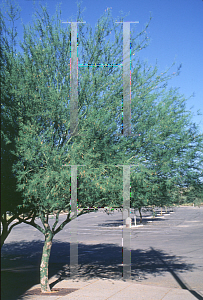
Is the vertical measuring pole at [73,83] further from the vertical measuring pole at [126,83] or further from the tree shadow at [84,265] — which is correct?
the tree shadow at [84,265]

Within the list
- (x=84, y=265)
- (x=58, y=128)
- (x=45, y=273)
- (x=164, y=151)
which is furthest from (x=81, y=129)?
(x=84, y=265)

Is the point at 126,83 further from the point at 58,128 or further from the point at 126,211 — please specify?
the point at 126,211

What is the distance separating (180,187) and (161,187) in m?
0.97

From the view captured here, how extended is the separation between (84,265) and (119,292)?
16.1 feet

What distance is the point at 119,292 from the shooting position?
9.26 metres

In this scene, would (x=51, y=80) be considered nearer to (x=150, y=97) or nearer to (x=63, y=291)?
(x=150, y=97)

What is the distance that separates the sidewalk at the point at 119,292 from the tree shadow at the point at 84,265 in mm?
845

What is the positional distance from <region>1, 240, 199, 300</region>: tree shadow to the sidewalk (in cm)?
85

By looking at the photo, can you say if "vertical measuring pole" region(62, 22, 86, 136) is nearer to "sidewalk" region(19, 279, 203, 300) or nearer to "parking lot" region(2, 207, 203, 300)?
"sidewalk" region(19, 279, 203, 300)

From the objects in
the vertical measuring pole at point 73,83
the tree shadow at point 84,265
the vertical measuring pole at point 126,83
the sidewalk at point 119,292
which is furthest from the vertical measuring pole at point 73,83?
the tree shadow at point 84,265

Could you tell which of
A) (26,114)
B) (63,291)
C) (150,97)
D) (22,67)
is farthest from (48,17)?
(63,291)

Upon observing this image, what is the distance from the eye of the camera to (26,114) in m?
8.29

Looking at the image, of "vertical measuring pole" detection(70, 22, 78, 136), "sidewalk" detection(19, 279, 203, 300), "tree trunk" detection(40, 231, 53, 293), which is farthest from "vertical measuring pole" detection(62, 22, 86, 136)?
"sidewalk" detection(19, 279, 203, 300)

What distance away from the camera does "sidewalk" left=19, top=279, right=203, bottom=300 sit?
8.69 m
